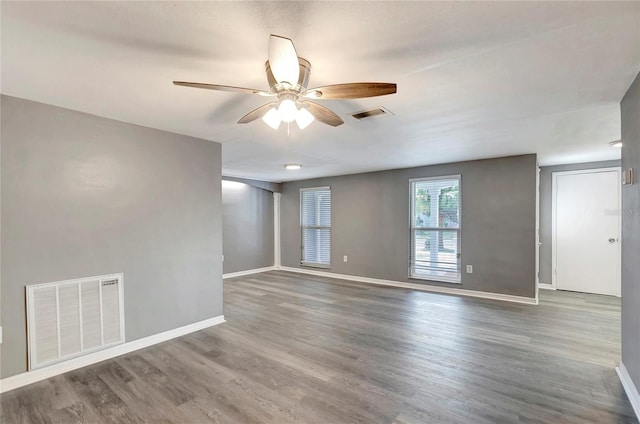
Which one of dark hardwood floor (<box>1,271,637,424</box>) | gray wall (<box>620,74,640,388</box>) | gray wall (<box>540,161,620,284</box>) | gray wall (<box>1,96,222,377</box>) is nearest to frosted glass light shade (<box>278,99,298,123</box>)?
dark hardwood floor (<box>1,271,637,424</box>)

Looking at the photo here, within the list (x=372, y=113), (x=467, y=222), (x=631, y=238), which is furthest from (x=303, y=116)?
(x=467, y=222)

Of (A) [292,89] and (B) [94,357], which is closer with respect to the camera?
(A) [292,89]

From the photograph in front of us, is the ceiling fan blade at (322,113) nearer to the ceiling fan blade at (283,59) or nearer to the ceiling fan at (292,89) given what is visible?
the ceiling fan at (292,89)

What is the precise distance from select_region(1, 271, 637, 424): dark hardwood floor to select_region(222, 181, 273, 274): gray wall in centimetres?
281

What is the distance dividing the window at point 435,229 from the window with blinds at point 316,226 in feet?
6.62

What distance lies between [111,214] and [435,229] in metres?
4.87

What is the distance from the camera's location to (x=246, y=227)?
6.99 m

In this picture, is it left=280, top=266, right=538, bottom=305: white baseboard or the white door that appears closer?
left=280, top=266, right=538, bottom=305: white baseboard

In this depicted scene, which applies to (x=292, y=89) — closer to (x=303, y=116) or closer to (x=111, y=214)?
(x=303, y=116)

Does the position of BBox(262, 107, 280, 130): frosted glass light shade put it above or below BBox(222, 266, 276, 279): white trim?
above

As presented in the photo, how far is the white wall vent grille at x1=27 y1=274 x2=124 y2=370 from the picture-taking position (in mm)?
2396

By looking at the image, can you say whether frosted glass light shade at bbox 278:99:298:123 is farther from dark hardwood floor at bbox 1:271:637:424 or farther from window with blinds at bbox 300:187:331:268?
window with blinds at bbox 300:187:331:268

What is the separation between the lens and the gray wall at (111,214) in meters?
2.32

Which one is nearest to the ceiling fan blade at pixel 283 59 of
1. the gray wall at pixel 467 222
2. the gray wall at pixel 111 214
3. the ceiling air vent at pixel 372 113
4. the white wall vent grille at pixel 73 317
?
the ceiling air vent at pixel 372 113
